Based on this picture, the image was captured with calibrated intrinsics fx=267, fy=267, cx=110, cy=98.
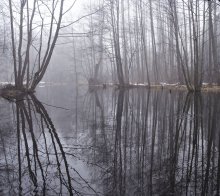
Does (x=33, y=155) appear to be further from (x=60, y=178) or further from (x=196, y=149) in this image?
(x=196, y=149)

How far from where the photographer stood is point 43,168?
3.57 metres

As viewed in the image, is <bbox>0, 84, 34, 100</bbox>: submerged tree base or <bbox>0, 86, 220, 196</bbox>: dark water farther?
<bbox>0, 84, 34, 100</bbox>: submerged tree base

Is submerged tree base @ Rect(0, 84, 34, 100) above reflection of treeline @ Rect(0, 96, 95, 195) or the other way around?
above

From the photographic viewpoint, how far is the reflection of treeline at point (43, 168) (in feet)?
9.52

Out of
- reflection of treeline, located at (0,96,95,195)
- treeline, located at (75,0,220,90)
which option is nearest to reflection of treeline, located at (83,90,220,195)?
reflection of treeline, located at (0,96,95,195)

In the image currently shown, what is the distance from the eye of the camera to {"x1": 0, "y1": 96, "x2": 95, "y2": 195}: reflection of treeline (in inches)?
114

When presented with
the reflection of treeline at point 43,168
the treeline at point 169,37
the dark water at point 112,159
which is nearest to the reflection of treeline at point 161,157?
the dark water at point 112,159

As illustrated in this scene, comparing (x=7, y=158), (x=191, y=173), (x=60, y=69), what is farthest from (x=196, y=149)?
(x=60, y=69)

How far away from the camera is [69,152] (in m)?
4.36

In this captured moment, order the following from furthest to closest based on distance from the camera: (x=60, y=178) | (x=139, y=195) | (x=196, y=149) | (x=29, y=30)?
(x=29, y=30), (x=196, y=149), (x=60, y=178), (x=139, y=195)

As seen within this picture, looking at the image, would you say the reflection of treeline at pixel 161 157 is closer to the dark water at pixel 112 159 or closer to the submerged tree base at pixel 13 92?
the dark water at pixel 112 159

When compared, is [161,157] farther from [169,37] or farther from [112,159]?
[169,37]

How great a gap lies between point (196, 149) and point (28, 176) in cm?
267

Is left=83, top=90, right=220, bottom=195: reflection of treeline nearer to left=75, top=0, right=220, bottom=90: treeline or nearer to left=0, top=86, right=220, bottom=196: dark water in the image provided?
left=0, top=86, right=220, bottom=196: dark water
